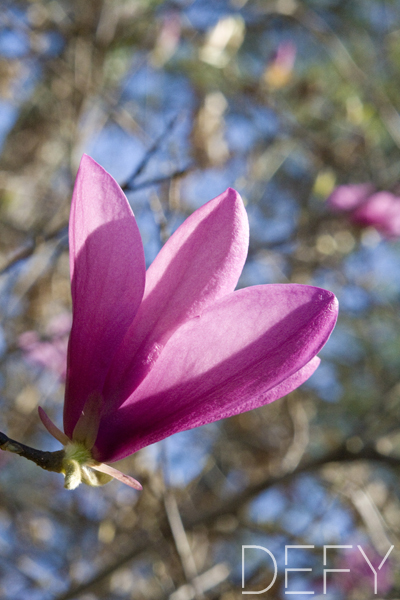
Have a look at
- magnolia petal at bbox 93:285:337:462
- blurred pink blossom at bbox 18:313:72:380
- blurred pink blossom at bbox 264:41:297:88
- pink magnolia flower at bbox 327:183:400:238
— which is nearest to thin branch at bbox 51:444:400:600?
magnolia petal at bbox 93:285:337:462

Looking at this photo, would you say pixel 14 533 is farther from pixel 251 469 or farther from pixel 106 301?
pixel 106 301

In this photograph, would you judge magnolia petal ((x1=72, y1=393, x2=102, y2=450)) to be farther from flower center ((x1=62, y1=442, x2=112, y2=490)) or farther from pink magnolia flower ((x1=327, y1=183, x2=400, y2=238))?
pink magnolia flower ((x1=327, y1=183, x2=400, y2=238))

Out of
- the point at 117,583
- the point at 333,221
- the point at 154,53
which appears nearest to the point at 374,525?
the point at 117,583

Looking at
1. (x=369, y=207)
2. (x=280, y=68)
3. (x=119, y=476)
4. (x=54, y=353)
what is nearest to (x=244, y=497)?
(x=119, y=476)

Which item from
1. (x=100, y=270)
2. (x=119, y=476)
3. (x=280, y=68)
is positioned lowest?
(x=280, y=68)

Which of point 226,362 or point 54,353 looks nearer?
point 226,362

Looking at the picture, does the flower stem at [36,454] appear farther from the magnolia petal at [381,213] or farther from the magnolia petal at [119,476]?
the magnolia petal at [381,213]

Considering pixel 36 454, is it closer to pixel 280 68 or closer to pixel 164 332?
pixel 164 332

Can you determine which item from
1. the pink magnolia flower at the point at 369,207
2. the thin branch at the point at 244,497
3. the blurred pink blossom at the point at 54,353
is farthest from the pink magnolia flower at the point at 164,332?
the pink magnolia flower at the point at 369,207
